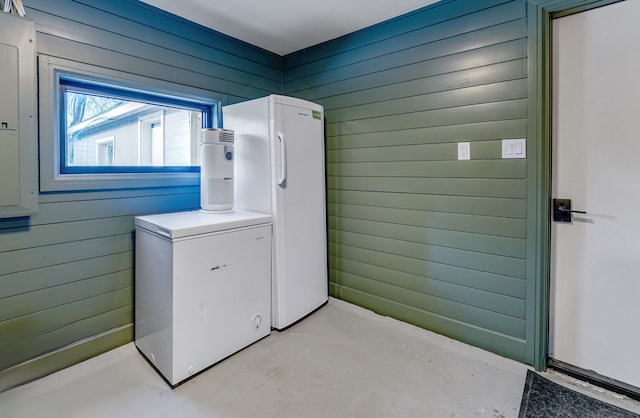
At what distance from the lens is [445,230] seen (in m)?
2.32

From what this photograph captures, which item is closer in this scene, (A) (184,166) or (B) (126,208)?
(B) (126,208)

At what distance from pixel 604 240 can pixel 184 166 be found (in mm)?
2930

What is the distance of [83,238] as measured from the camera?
2.03 m

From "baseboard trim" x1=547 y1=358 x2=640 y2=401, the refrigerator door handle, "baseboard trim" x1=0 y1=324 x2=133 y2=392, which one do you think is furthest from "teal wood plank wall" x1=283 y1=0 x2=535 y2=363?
"baseboard trim" x1=0 y1=324 x2=133 y2=392

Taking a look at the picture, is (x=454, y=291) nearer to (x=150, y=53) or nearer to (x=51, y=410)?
(x=51, y=410)

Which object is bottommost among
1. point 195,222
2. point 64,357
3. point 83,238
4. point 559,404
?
point 559,404

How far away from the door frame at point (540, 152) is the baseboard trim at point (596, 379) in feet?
0.27

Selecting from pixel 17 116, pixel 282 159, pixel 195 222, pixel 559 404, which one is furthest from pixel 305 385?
pixel 17 116

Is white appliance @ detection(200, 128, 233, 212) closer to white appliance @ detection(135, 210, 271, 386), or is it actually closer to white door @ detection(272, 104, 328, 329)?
white appliance @ detection(135, 210, 271, 386)

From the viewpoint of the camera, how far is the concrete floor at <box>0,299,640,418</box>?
163cm

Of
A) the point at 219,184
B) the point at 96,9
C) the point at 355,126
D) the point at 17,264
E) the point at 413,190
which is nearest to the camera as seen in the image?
the point at 17,264

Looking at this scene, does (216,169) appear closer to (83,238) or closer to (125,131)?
(125,131)

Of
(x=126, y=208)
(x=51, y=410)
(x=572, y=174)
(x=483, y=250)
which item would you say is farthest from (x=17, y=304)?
(x=572, y=174)

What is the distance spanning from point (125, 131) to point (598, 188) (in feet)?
10.3
